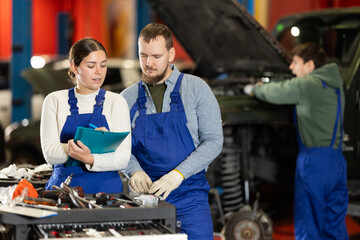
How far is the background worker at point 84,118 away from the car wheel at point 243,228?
7.55 ft

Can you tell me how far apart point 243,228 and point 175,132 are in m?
2.23

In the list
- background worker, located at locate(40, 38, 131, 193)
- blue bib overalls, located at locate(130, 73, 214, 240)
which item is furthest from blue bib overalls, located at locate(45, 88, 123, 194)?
blue bib overalls, located at locate(130, 73, 214, 240)

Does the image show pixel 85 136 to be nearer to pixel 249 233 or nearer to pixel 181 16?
pixel 249 233

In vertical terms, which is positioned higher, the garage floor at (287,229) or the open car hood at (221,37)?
the open car hood at (221,37)

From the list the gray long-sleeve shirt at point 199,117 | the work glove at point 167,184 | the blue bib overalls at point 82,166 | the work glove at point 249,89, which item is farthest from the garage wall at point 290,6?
the blue bib overalls at point 82,166

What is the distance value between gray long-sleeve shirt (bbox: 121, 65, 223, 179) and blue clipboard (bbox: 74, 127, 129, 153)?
0.31 metres

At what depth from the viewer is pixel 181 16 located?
5840 mm

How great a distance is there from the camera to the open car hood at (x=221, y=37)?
539 cm

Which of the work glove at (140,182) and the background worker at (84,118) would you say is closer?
the background worker at (84,118)

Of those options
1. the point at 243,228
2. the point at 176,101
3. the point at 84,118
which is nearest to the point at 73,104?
the point at 84,118

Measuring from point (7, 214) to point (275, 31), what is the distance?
4846 mm

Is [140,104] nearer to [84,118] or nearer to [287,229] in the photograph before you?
[84,118]

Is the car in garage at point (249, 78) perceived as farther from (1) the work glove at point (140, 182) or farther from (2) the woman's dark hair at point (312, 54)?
(1) the work glove at point (140, 182)

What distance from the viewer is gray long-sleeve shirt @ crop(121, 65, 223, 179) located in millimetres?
3121
